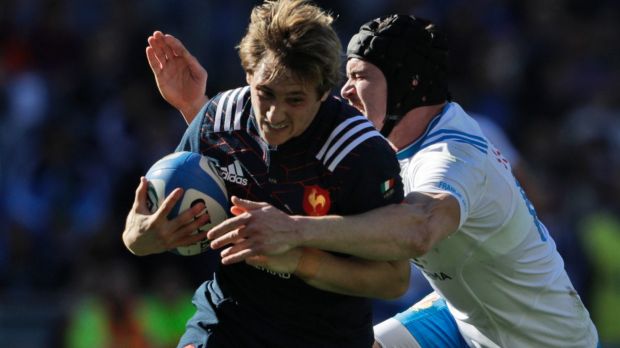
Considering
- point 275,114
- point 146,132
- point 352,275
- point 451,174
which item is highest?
point 275,114

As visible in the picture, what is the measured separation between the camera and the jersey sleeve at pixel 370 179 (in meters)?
4.79

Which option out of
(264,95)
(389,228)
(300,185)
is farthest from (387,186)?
(264,95)

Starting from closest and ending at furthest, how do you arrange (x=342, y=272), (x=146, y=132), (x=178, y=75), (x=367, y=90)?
(x=342, y=272) → (x=367, y=90) → (x=178, y=75) → (x=146, y=132)

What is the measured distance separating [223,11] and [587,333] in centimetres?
842

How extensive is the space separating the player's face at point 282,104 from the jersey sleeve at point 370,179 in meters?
0.25

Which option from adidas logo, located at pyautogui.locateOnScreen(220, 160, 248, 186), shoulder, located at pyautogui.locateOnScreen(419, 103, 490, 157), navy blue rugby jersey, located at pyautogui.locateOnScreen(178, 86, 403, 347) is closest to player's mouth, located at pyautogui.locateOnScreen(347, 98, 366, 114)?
shoulder, located at pyautogui.locateOnScreen(419, 103, 490, 157)

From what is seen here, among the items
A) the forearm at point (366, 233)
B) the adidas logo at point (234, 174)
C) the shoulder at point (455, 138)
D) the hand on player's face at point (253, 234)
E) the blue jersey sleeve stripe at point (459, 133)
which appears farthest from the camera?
the blue jersey sleeve stripe at point (459, 133)

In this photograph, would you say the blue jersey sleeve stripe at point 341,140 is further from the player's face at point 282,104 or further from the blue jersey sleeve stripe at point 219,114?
the blue jersey sleeve stripe at point 219,114

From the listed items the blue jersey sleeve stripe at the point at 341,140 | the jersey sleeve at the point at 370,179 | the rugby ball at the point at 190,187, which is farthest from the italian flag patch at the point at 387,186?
the rugby ball at the point at 190,187

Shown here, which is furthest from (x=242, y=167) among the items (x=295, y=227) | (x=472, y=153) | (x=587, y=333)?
(x=587, y=333)

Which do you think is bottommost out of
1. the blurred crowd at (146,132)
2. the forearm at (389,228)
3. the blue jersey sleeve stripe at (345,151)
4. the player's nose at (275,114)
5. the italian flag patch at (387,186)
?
the blurred crowd at (146,132)

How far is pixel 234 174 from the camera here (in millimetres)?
5035

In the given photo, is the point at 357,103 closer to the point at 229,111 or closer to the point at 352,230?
the point at 229,111

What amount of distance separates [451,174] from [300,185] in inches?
26.1
